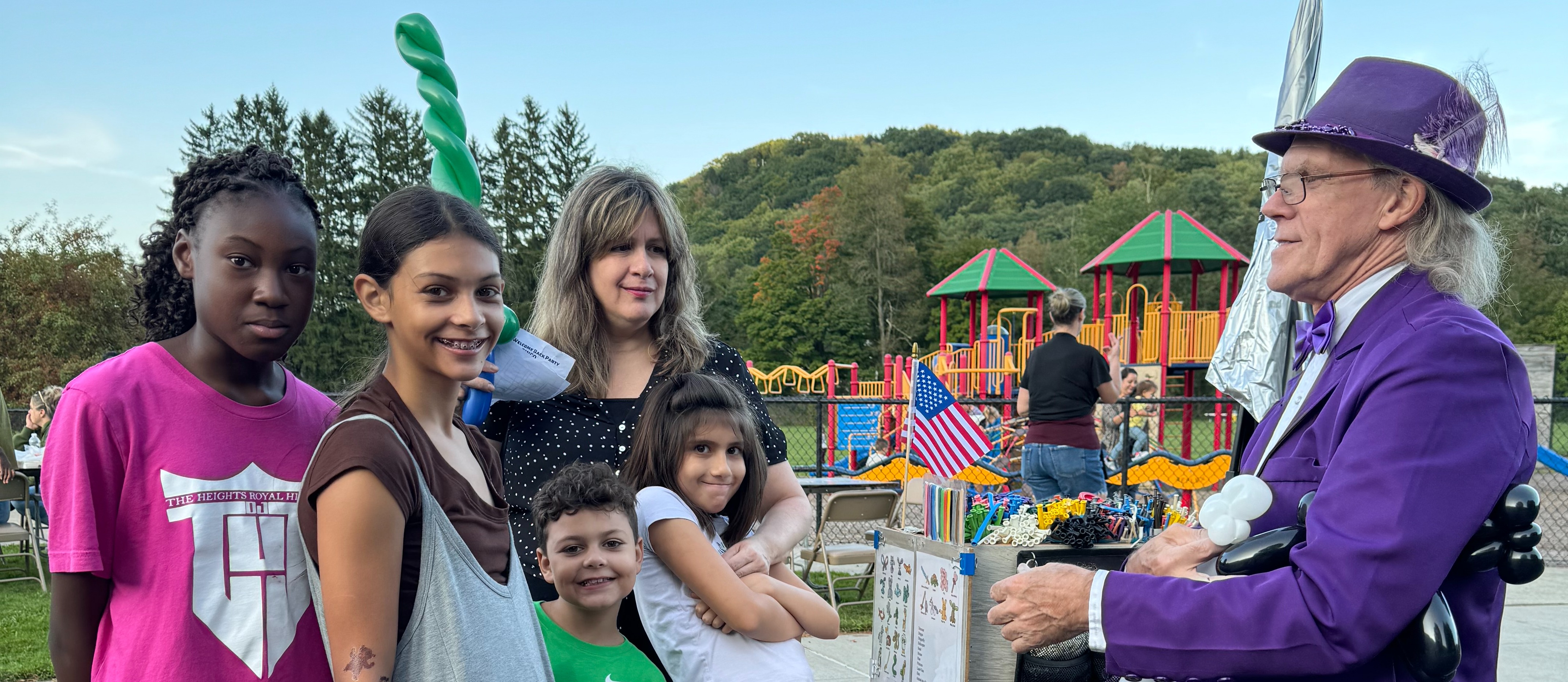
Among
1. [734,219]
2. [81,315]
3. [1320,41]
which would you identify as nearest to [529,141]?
[81,315]

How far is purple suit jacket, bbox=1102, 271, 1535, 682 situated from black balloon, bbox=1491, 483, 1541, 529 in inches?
0.5

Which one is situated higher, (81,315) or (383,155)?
(383,155)

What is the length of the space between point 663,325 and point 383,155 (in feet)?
133

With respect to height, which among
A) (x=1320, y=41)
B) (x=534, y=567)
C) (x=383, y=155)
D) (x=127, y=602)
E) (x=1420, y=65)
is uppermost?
(x=383, y=155)

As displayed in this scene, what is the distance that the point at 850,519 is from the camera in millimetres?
7344

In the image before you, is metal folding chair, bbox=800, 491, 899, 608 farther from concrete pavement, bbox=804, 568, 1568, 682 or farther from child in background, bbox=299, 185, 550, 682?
child in background, bbox=299, 185, 550, 682

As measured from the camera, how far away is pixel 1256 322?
4270 mm

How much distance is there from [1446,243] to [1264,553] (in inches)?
24.6

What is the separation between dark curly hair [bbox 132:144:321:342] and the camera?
1.64 metres

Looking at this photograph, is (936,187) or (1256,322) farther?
(936,187)

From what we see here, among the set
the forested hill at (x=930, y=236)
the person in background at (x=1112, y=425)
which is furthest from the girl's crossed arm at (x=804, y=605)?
the forested hill at (x=930, y=236)

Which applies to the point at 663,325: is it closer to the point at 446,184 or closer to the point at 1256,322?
the point at 446,184

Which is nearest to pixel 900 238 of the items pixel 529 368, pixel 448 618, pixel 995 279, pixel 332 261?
pixel 332 261

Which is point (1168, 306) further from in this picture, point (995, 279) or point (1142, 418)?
point (995, 279)
